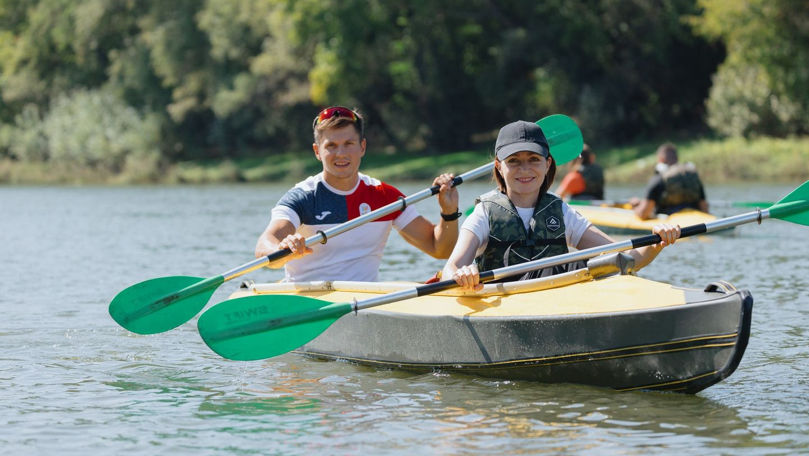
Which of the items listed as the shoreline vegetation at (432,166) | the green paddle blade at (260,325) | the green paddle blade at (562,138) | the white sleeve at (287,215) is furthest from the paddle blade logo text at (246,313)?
the shoreline vegetation at (432,166)

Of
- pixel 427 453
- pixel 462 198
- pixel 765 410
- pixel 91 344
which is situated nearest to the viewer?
pixel 427 453

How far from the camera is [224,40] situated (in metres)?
41.0

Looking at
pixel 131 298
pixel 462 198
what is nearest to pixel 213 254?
pixel 131 298

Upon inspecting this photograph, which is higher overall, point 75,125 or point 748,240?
point 75,125

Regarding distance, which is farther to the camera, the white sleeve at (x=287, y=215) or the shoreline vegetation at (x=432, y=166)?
the shoreline vegetation at (x=432, y=166)

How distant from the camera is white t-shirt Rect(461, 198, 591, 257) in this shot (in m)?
6.08

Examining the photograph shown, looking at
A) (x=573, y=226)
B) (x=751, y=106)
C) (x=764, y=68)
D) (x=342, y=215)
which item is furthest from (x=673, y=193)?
(x=764, y=68)

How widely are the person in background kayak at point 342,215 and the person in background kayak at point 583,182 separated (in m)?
8.57

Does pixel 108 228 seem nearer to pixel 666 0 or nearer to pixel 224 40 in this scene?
pixel 666 0

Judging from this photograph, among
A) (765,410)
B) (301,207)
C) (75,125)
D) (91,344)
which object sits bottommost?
(765,410)

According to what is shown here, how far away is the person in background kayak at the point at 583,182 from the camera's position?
15.5 m

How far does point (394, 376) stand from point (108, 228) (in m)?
13.4

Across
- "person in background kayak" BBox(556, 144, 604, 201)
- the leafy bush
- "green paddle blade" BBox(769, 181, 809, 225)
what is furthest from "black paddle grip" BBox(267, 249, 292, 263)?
the leafy bush

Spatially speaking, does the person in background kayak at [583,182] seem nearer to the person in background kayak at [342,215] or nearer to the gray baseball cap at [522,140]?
the person in background kayak at [342,215]
